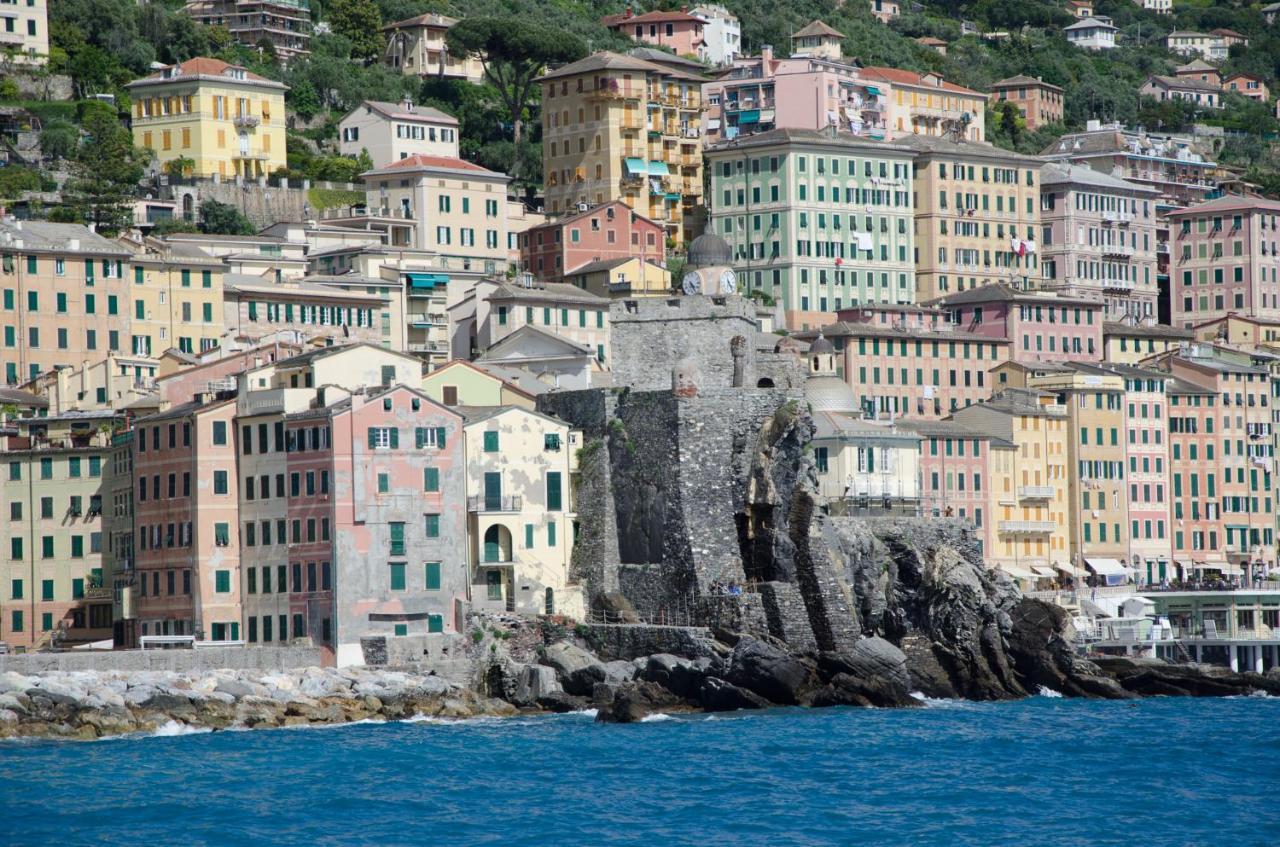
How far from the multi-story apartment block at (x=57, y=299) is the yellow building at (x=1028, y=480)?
3615cm

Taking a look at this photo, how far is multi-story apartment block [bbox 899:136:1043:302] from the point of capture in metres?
131

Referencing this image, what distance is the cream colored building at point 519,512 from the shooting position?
77625 mm

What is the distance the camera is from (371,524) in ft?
241

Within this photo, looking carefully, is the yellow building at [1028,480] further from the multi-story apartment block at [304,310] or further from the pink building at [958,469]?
the multi-story apartment block at [304,310]

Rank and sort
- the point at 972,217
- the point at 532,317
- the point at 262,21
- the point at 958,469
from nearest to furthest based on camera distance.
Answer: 1. the point at 532,317
2. the point at 958,469
3. the point at 972,217
4. the point at 262,21

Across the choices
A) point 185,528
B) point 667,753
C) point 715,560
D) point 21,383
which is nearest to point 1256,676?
point 715,560

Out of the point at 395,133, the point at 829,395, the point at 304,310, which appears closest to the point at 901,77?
the point at 395,133

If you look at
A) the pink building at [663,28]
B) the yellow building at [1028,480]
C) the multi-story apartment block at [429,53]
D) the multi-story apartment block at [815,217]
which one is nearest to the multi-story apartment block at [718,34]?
the pink building at [663,28]

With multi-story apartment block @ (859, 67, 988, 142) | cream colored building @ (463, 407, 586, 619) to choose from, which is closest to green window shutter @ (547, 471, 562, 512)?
cream colored building @ (463, 407, 586, 619)

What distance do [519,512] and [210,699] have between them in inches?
503

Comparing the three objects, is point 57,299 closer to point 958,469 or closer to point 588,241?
point 588,241

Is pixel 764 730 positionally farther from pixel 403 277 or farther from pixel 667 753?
pixel 403 277

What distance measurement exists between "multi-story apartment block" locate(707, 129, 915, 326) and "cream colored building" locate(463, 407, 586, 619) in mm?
44730

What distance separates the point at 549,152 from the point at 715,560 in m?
57.3
